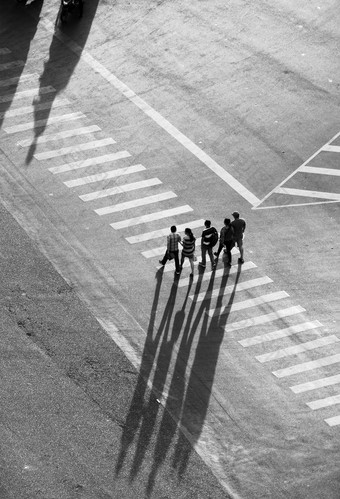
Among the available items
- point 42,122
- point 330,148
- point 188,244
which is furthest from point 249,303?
point 42,122

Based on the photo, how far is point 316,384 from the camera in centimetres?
2617

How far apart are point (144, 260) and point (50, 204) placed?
395cm

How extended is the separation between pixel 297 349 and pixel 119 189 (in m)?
8.61

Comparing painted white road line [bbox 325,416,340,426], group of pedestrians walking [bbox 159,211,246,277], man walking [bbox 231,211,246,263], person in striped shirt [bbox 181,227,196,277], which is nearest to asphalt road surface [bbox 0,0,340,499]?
painted white road line [bbox 325,416,340,426]

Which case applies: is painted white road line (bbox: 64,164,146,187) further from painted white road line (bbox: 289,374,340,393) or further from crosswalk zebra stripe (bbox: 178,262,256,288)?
painted white road line (bbox: 289,374,340,393)

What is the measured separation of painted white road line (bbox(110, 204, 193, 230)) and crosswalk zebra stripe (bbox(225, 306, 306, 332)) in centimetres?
507

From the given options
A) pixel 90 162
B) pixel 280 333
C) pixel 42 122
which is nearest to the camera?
pixel 280 333

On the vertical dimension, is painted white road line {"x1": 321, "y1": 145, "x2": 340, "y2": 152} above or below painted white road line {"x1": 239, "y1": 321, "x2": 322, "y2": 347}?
above

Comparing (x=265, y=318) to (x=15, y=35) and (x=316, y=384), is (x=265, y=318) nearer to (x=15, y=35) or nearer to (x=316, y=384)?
(x=316, y=384)

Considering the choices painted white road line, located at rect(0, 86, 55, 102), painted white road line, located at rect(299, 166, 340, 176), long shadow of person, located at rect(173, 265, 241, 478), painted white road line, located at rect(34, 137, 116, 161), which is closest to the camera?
long shadow of person, located at rect(173, 265, 241, 478)

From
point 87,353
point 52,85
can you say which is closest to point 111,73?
point 52,85

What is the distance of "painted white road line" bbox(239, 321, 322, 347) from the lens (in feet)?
89.8

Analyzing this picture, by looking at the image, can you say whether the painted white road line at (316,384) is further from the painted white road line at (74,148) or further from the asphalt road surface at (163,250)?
the painted white road line at (74,148)

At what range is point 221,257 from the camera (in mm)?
30312
